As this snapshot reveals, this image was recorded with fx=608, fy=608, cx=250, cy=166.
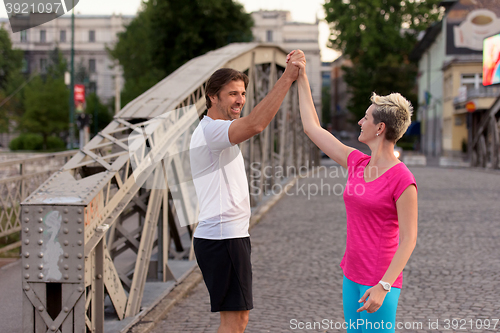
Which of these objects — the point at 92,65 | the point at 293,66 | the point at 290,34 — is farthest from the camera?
the point at 92,65

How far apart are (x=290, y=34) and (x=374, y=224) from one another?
278ft

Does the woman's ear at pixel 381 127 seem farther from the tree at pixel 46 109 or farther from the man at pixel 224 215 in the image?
the tree at pixel 46 109

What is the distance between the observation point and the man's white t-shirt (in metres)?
3.19

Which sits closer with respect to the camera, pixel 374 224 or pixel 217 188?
pixel 374 224

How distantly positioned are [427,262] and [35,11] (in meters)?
5.43

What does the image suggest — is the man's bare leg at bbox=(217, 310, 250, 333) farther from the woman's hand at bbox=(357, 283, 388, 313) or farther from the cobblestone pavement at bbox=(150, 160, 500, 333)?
the cobblestone pavement at bbox=(150, 160, 500, 333)

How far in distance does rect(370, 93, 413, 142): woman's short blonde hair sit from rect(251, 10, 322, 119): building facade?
7817 centimetres

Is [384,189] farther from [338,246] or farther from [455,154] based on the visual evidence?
[455,154]

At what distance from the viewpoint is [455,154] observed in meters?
46.1

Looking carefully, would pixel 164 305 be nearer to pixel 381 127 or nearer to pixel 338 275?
pixel 338 275

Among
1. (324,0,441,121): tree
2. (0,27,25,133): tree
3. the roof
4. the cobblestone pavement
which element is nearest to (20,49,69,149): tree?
(0,27,25,133): tree

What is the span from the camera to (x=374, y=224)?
2854mm

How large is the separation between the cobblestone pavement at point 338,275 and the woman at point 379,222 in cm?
228


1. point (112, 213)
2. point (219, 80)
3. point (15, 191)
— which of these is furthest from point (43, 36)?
point (219, 80)
